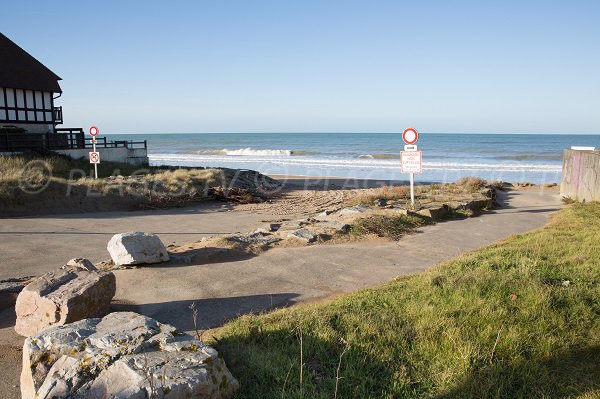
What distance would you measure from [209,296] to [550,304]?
13.4ft

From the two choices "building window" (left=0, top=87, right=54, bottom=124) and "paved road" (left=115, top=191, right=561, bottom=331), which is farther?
"building window" (left=0, top=87, right=54, bottom=124)

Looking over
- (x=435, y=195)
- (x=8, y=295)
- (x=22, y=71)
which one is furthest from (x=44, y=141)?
(x=8, y=295)

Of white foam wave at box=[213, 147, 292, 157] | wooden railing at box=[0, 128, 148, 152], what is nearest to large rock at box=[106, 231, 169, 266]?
wooden railing at box=[0, 128, 148, 152]

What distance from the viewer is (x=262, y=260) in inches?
337

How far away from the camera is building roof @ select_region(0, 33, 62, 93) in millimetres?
30719

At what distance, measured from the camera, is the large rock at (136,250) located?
25.8 feet

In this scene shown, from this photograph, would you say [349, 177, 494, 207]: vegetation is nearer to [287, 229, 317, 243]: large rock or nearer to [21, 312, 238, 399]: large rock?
[287, 229, 317, 243]: large rock

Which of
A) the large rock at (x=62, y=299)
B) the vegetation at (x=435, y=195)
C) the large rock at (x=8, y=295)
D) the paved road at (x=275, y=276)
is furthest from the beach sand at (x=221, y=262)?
the vegetation at (x=435, y=195)

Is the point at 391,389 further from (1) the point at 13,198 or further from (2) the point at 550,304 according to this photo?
(1) the point at 13,198

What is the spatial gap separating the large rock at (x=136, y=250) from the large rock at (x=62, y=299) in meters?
2.06

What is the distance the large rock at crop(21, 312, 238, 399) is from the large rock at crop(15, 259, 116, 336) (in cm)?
126

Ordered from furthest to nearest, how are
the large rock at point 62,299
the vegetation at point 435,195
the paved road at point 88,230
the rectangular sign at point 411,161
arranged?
the vegetation at point 435,195
the rectangular sign at point 411,161
the paved road at point 88,230
the large rock at point 62,299

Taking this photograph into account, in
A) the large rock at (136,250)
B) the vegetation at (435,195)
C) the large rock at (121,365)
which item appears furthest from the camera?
the vegetation at (435,195)

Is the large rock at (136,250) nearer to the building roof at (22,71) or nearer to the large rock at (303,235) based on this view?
the large rock at (303,235)
